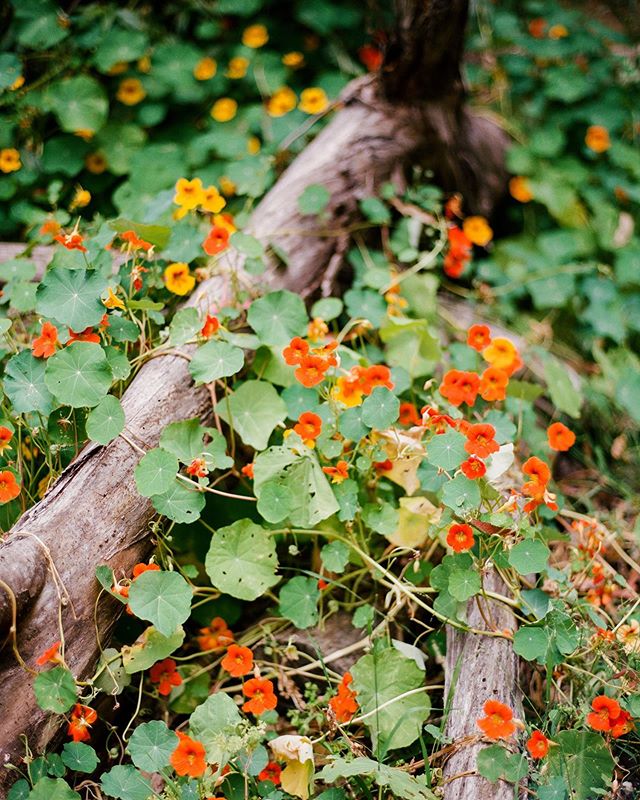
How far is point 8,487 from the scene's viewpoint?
1.90 m

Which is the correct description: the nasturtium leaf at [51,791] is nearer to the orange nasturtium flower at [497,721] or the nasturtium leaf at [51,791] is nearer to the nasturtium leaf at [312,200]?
the orange nasturtium flower at [497,721]

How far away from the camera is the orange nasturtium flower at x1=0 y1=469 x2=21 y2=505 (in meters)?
1.89

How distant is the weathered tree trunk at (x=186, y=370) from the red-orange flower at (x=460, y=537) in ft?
2.68

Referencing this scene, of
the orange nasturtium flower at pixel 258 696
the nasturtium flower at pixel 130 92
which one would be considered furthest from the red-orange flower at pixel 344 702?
the nasturtium flower at pixel 130 92

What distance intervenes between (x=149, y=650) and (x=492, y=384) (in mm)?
1244

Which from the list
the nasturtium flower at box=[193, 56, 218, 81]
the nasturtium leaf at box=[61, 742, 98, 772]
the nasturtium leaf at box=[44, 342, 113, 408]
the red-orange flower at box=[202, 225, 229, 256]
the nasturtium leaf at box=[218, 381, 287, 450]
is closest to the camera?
the nasturtium leaf at box=[61, 742, 98, 772]

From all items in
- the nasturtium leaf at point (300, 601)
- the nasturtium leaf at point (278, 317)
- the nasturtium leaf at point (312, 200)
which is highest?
the nasturtium leaf at point (312, 200)

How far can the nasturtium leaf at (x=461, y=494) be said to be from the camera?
190 cm

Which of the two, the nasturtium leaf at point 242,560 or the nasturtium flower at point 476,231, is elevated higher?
the nasturtium leaf at point 242,560

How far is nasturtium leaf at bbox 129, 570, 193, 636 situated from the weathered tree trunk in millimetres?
112

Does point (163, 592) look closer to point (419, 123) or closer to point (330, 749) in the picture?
point (330, 749)

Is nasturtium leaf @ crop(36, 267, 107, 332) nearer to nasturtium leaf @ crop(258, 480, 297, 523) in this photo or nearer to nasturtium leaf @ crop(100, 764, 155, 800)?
nasturtium leaf @ crop(258, 480, 297, 523)

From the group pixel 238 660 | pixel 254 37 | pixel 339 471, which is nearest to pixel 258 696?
pixel 238 660

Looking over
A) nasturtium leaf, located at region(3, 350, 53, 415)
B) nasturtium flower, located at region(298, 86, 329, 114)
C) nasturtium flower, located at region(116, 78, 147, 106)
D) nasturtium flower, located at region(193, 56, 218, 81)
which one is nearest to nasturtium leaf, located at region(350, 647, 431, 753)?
nasturtium leaf, located at region(3, 350, 53, 415)
